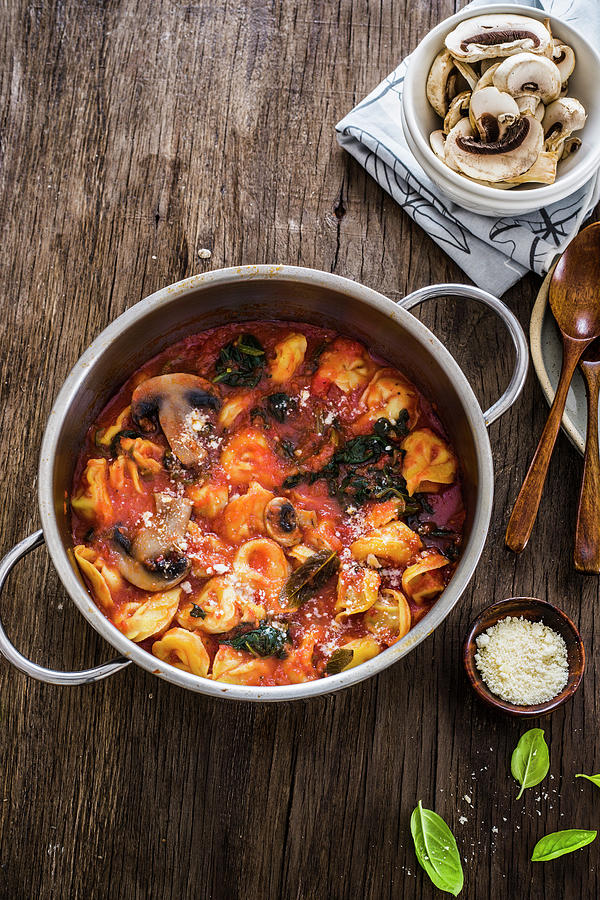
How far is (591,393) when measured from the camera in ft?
8.89

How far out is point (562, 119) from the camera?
2547 mm

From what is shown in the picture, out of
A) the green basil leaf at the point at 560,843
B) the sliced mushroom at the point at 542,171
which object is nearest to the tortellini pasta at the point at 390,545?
the green basil leaf at the point at 560,843

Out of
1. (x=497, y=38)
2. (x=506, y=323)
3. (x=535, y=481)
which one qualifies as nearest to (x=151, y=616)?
(x=535, y=481)

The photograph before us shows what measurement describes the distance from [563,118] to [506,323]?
29.0 inches

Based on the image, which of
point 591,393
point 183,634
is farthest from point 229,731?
point 591,393

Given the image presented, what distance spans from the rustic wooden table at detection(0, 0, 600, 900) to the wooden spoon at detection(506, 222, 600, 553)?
0.57ft

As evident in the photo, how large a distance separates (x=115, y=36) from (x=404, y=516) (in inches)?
88.4

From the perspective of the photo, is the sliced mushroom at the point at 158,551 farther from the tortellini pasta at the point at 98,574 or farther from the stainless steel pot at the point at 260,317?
the stainless steel pot at the point at 260,317

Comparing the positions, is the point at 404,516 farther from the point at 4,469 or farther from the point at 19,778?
the point at 19,778

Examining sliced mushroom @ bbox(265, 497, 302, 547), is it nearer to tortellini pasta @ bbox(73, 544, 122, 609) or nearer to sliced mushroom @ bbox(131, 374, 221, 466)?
sliced mushroom @ bbox(131, 374, 221, 466)

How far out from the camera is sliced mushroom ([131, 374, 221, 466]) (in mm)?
2615

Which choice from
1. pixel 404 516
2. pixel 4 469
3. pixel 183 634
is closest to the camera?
pixel 183 634

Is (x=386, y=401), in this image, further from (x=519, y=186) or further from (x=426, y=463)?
(x=519, y=186)

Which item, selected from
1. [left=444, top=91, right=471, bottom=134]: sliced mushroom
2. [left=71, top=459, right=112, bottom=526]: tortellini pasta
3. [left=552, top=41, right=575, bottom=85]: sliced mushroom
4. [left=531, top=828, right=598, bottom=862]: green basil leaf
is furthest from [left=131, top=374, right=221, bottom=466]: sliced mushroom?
[left=531, top=828, right=598, bottom=862]: green basil leaf
